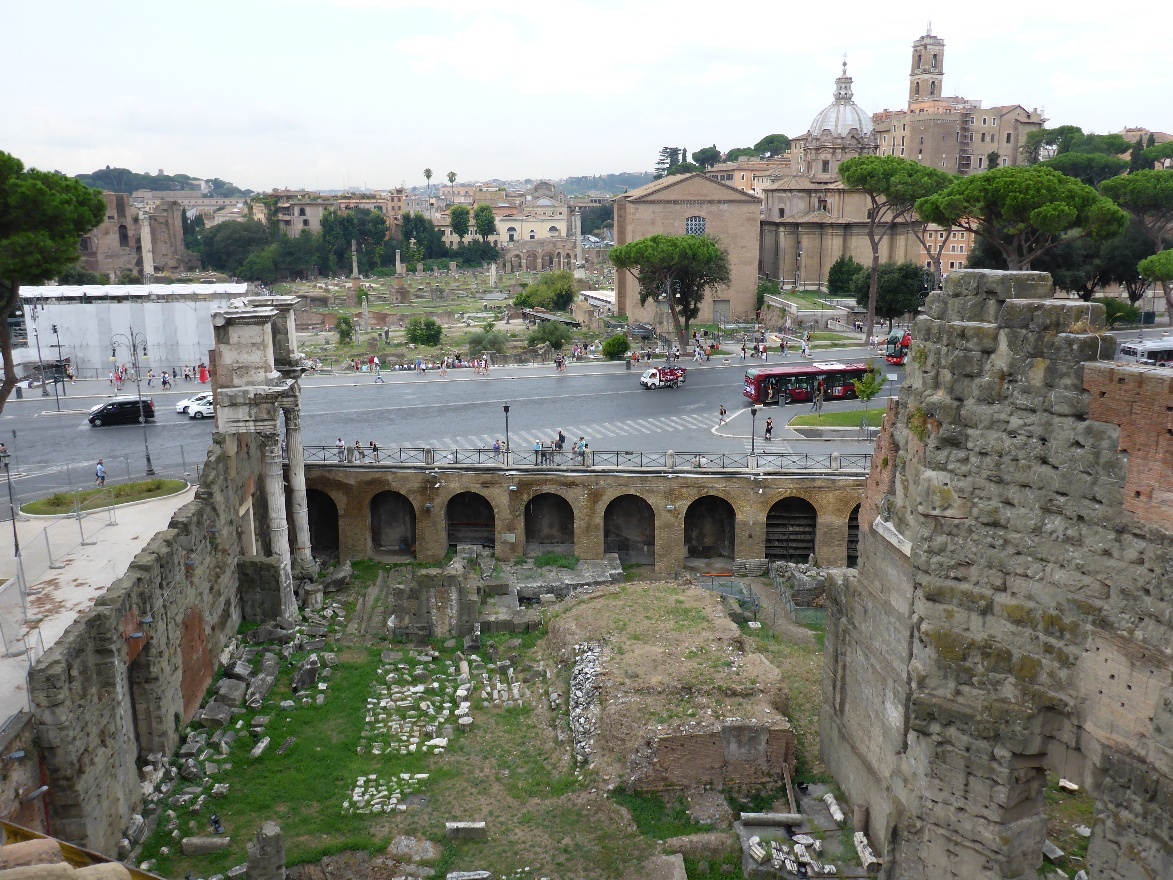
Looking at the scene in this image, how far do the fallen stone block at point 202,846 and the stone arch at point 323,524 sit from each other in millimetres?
16274

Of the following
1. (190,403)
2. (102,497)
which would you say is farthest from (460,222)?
(102,497)

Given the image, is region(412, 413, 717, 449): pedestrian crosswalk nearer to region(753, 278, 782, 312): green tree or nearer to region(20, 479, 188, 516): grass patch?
region(20, 479, 188, 516): grass patch

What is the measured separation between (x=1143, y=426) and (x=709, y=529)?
21536 millimetres

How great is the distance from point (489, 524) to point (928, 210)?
23943mm

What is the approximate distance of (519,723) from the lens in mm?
20156

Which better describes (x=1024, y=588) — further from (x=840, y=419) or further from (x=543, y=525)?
(x=840, y=419)

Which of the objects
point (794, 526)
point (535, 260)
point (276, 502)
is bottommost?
point (794, 526)

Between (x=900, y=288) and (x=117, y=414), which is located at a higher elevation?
(x=900, y=288)

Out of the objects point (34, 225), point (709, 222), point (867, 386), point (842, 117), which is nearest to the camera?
point (34, 225)

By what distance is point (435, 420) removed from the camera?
1470 inches

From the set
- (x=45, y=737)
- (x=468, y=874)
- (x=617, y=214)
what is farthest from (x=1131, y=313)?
(x=45, y=737)

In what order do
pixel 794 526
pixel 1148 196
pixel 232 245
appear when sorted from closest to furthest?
pixel 794 526
pixel 1148 196
pixel 232 245

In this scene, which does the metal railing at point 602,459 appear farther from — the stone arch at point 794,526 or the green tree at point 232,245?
the green tree at point 232,245

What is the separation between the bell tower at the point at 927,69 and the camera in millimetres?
117250
